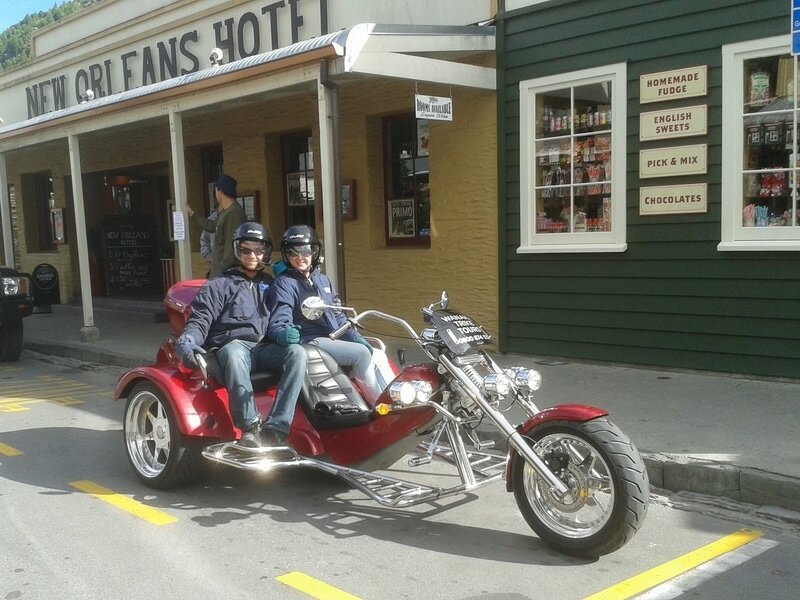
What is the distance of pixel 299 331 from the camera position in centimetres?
520

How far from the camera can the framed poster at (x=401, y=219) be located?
10547 millimetres

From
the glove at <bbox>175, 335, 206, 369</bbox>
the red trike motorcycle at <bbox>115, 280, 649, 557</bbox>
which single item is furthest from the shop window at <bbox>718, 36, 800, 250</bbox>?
the glove at <bbox>175, 335, 206, 369</bbox>

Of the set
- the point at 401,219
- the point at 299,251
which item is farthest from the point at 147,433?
the point at 401,219

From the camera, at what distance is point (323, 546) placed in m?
4.21

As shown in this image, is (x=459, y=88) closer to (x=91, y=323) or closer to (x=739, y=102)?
(x=739, y=102)

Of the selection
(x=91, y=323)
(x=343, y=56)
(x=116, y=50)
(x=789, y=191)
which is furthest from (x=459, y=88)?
(x=116, y=50)

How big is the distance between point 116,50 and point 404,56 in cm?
910

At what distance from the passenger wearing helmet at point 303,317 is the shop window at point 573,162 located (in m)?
3.81

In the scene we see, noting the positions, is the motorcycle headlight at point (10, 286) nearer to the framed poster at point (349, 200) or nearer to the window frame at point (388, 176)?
the framed poster at point (349, 200)

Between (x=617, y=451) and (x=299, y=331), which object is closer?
(x=617, y=451)

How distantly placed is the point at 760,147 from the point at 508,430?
4.68 metres

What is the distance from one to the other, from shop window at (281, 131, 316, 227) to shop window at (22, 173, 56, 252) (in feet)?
27.5

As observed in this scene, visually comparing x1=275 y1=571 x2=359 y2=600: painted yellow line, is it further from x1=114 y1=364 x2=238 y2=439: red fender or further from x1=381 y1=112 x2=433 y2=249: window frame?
x1=381 y1=112 x2=433 y2=249: window frame

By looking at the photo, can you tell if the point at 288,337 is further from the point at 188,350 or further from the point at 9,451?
the point at 9,451
